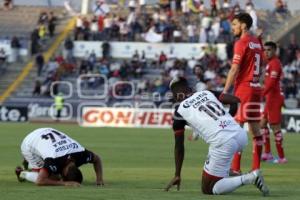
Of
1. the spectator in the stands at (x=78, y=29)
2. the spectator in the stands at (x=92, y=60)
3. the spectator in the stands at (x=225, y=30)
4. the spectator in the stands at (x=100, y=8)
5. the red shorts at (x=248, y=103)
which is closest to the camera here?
the red shorts at (x=248, y=103)

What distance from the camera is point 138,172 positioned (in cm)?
1669

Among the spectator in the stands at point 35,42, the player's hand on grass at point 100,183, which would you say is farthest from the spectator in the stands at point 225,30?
the player's hand on grass at point 100,183

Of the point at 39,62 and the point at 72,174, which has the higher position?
the point at 72,174

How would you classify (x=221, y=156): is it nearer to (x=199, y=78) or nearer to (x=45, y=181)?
(x=45, y=181)

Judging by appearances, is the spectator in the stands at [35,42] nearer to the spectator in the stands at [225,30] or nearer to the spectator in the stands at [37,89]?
the spectator in the stands at [37,89]

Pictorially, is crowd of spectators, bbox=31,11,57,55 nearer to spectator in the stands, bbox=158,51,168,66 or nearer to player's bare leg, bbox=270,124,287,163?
spectator in the stands, bbox=158,51,168,66

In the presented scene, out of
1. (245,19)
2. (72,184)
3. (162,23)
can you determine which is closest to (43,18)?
(162,23)

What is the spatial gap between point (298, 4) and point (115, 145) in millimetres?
23342

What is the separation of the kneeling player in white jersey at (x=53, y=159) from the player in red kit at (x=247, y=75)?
10.1 ft

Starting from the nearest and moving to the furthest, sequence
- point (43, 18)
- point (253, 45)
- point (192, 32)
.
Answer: point (253, 45), point (192, 32), point (43, 18)

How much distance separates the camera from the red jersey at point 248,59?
52.3 feet

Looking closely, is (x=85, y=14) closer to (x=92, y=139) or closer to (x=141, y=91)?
(x=141, y=91)

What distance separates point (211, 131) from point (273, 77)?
7582mm

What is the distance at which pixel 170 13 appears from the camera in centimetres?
4769
